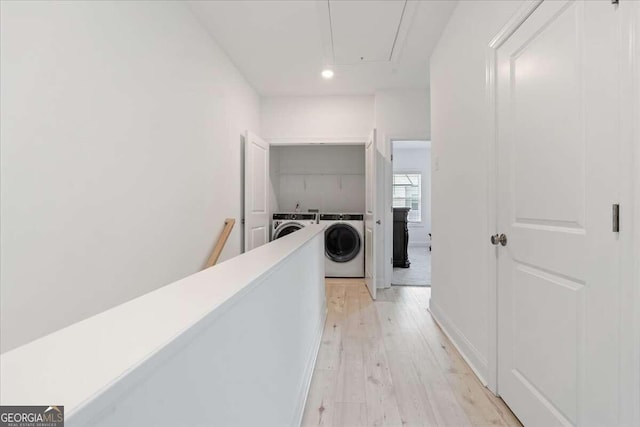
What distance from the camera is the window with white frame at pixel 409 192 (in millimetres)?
8445

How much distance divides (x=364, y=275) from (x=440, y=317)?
1982 millimetres

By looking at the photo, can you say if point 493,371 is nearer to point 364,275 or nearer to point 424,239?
point 364,275

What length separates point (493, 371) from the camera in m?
1.81

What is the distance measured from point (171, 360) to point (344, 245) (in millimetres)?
4526

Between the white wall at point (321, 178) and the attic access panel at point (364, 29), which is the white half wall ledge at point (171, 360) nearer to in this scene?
the attic access panel at point (364, 29)

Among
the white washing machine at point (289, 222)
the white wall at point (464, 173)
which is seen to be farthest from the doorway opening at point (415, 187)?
the white wall at point (464, 173)

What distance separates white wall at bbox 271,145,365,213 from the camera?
→ 5.61 metres

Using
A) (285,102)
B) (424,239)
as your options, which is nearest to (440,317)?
(285,102)

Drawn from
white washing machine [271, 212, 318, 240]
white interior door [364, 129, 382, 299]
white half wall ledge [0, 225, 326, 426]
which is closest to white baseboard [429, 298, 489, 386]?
white interior door [364, 129, 382, 299]

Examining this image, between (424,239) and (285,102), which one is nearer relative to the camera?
(285,102)

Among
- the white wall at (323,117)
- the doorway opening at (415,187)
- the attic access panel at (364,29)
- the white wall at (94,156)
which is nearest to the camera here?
the white wall at (94,156)

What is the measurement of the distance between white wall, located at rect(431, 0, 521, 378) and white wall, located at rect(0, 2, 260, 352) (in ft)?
6.79

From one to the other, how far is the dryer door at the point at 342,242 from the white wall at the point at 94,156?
7.94 feet

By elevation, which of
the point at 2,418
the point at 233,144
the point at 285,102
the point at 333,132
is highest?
the point at 285,102
